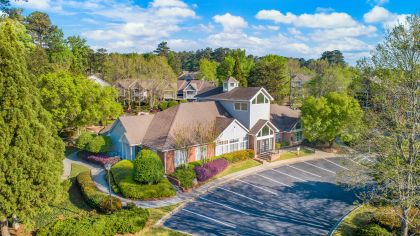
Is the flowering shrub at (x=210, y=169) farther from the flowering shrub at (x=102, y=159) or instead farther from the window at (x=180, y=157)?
the flowering shrub at (x=102, y=159)

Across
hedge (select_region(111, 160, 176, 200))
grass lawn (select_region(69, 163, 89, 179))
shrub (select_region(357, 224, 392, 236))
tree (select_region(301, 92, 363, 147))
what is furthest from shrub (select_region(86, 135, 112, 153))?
shrub (select_region(357, 224, 392, 236))

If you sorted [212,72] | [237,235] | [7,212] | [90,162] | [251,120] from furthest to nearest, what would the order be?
[212,72]
[251,120]
[90,162]
[237,235]
[7,212]

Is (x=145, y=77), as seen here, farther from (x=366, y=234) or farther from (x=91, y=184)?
(x=366, y=234)

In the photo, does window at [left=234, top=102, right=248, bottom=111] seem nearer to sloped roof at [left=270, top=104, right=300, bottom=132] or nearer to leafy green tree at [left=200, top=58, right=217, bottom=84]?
sloped roof at [left=270, top=104, right=300, bottom=132]

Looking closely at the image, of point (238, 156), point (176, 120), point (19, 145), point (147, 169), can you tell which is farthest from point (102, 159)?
point (19, 145)

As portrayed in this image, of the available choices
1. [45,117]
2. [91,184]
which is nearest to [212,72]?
[91,184]

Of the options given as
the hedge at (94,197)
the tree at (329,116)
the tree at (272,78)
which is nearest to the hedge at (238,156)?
the tree at (329,116)

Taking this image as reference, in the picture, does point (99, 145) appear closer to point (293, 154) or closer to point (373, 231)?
point (293, 154)
